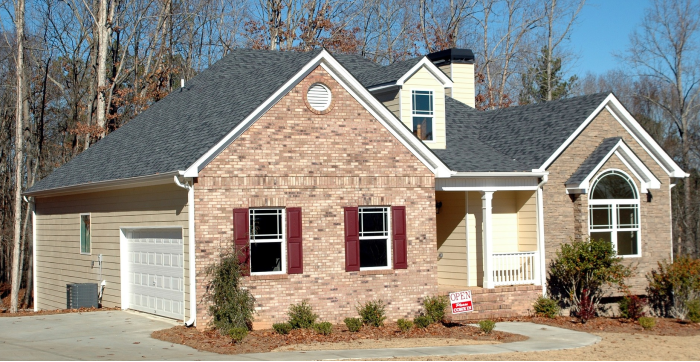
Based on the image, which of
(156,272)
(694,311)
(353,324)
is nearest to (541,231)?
(694,311)

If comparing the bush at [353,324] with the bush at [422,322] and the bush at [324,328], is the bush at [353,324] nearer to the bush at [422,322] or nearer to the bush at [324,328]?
the bush at [324,328]

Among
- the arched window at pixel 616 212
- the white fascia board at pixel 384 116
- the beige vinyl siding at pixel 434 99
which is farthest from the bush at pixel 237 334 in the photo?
the arched window at pixel 616 212

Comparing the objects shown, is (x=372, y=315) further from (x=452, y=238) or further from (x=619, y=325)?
(x=619, y=325)

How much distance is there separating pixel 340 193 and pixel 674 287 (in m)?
10.1

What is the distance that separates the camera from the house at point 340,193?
688 inches

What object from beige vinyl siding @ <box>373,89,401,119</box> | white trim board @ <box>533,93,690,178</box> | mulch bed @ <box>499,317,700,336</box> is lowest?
mulch bed @ <box>499,317,700,336</box>

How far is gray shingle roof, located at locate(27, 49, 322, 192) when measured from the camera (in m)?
17.9

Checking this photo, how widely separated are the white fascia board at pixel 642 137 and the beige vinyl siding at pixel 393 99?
624cm

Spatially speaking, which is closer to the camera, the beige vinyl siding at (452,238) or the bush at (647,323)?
the bush at (647,323)

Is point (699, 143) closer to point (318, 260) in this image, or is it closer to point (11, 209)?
point (318, 260)

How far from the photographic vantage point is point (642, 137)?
22.9 meters

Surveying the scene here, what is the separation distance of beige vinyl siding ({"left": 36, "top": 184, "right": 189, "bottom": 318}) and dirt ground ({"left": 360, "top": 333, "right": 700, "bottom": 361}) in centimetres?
721

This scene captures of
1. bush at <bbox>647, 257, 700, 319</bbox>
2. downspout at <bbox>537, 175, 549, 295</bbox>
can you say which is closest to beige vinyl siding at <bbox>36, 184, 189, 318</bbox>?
downspout at <bbox>537, 175, 549, 295</bbox>

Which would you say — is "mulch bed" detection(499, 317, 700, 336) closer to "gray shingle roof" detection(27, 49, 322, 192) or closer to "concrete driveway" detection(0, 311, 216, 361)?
"gray shingle roof" detection(27, 49, 322, 192)
